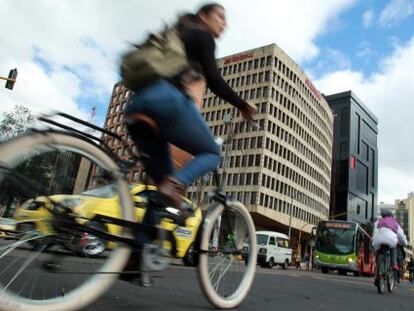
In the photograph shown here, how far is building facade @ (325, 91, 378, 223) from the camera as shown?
3925 inches

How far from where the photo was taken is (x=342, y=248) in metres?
29.0

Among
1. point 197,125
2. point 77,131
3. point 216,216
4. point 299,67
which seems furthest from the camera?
point 299,67

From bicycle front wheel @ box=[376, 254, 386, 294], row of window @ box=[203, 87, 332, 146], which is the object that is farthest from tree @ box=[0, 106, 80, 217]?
row of window @ box=[203, 87, 332, 146]

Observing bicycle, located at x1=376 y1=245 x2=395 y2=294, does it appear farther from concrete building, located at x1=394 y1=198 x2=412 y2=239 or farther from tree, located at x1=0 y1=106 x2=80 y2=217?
concrete building, located at x1=394 y1=198 x2=412 y2=239

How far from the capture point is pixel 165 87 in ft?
8.60

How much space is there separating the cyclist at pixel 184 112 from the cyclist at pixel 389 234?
21.3 ft

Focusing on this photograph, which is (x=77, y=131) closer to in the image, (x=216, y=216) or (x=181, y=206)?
(x=181, y=206)

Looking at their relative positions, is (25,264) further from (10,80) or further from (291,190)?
(291,190)

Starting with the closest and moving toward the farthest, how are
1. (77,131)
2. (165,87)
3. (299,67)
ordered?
1. (77,131)
2. (165,87)
3. (299,67)

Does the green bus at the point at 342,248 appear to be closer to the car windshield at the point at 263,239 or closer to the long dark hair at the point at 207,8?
the car windshield at the point at 263,239

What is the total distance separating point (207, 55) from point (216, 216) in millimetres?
1219

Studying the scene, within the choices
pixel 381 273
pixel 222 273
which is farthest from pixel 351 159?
pixel 222 273

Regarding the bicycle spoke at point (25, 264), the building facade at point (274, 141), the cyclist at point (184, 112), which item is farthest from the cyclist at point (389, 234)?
the building facade at point (274, 141)

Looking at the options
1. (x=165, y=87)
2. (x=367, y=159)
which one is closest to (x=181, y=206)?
(x=165, y=87)
